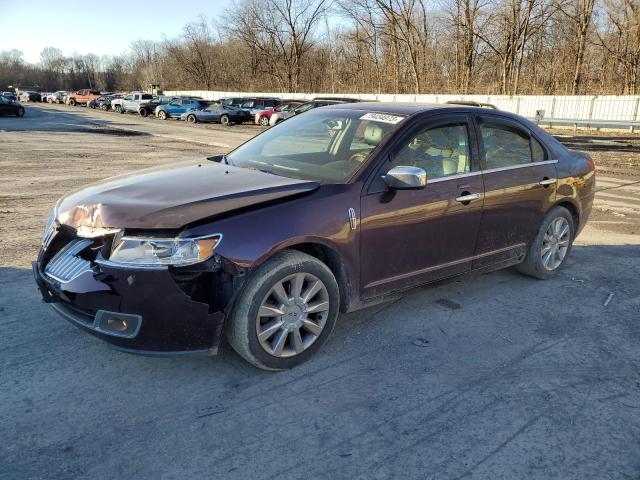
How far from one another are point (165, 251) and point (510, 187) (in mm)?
3024

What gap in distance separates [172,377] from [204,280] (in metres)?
0.75

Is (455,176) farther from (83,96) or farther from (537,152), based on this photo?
(83,96)

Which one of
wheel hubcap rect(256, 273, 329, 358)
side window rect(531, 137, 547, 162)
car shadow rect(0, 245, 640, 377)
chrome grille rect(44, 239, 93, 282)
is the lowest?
car shadow rect(0, 245, 640, 377)

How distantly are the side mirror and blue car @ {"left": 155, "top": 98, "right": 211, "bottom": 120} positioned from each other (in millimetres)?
34700

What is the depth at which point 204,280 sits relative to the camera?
2.90 metres

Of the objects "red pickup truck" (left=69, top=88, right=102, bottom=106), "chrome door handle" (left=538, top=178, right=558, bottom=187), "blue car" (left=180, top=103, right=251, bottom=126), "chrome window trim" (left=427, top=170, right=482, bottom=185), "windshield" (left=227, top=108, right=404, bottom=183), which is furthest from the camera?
"red pickup truck" (left=69, top=88, right=102, bottom=106)

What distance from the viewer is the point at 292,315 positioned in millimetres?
3277

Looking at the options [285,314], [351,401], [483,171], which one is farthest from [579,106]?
[351,401]

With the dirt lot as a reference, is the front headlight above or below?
above

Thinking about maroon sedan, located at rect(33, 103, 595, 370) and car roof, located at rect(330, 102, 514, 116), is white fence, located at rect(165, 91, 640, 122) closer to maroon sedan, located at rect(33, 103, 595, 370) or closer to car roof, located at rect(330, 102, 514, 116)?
car roof, located at rect(330, 102, 514, 116)

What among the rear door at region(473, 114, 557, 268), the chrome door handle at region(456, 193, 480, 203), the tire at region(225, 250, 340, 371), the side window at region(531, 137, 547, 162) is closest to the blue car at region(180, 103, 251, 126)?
the side window at region(531, 137, 547, 162)

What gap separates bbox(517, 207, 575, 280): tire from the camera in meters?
4.90

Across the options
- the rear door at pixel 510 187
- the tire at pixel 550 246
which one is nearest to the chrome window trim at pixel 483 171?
the rear door at pixel 510 187

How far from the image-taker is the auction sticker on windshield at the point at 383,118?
13.0ft
